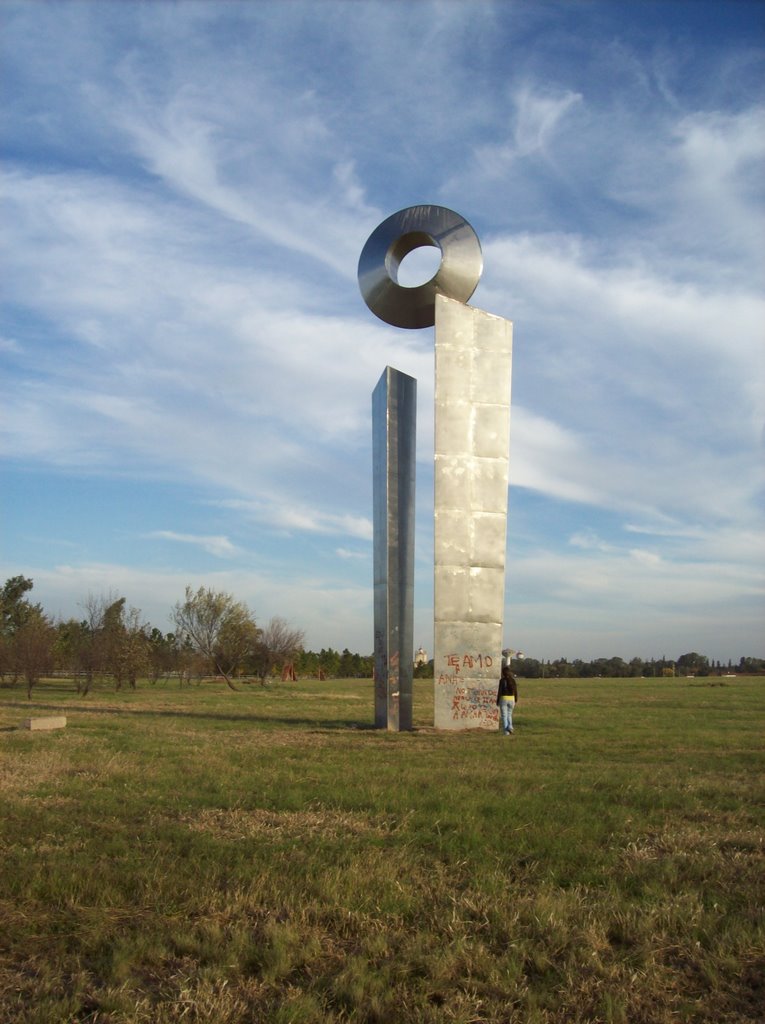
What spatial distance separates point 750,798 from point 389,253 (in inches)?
521

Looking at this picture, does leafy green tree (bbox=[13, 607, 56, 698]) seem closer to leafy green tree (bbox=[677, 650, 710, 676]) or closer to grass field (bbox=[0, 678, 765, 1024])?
grass field (bbox=[0, 678, 765, 1024])

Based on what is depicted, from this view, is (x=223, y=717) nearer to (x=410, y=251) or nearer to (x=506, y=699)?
(x=506, y=699)

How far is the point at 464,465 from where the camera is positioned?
53.7ft

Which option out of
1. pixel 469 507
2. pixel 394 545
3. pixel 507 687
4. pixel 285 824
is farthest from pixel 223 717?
pixel 285 824

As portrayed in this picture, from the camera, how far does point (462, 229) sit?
17438 mm

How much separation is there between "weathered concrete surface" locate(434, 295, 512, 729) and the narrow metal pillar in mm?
751

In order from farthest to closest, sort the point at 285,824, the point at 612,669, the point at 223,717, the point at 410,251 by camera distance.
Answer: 1. the point at 612,669
2. the point at 223,717
3. the point at 410,251
4. the point at 285,824

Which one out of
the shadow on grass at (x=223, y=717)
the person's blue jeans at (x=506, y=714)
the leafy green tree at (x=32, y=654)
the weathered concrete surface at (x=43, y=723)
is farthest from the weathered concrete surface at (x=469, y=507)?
the leafy green tree at (x=32, y=654)

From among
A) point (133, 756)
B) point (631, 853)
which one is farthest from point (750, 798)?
point (133, 756)

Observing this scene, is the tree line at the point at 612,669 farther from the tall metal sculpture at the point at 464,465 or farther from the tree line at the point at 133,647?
the tall metal sculpture at the point at 464,465

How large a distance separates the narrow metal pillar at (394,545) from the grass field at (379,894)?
631 centimetres

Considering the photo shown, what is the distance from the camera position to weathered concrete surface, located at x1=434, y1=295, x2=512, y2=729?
52.4 feet

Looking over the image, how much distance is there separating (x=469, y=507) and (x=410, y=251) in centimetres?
603

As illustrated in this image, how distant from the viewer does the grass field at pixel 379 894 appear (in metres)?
3.68
